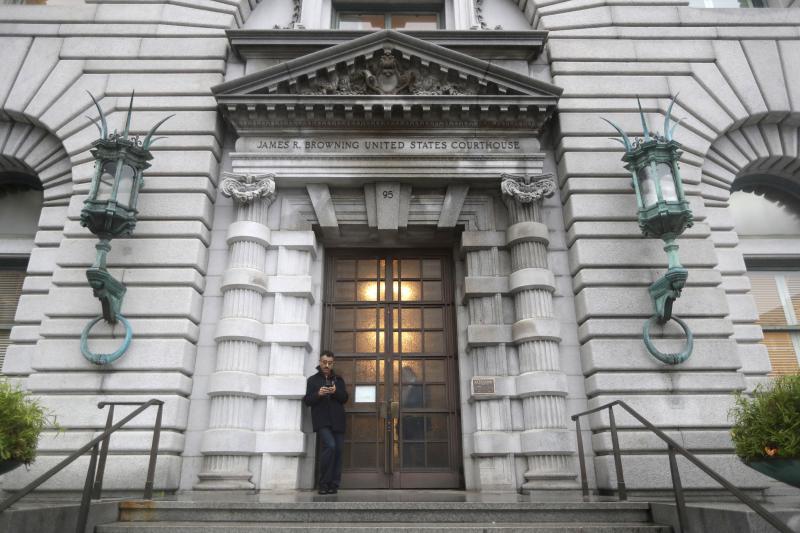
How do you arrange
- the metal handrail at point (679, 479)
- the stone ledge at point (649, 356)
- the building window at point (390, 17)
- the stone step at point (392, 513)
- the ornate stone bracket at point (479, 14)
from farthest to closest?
the building window at point (390, 17), the ornate stone bracket at point (479, 14), the stone ledge at point (649, 356), the stone step at point (392, 513), the metal handrail at point (679, 479)

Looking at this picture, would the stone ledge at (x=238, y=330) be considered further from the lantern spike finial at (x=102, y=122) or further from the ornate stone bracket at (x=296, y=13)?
the ornate stone bracket at (x=296, y=13)

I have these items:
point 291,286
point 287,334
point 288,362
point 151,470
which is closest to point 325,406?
point 288,362

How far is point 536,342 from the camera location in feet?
32.2

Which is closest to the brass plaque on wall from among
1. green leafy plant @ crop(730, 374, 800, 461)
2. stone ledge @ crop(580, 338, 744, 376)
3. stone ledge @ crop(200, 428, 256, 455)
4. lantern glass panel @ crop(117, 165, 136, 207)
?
stone ledge @ crop(580, 338, 744, 376)

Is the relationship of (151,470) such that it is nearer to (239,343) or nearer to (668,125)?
(239,343)

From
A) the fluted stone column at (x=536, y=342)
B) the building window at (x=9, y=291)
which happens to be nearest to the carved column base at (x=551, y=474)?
the fluted stone column at (x=536, y=342)

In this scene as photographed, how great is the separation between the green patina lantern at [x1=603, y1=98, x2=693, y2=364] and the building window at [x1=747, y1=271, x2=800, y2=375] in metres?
3.14

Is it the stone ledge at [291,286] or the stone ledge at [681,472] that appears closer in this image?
the stone ledge at [681,472]

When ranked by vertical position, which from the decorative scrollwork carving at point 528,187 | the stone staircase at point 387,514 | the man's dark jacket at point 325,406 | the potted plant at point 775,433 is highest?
the decorative scrollwork carving at point 528,187

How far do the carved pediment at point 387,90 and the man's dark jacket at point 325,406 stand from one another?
5.47 meters

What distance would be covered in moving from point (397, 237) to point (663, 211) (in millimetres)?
5220

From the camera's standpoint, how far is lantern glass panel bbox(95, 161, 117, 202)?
31.4ft

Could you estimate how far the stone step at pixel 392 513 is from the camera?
6379 millimetres

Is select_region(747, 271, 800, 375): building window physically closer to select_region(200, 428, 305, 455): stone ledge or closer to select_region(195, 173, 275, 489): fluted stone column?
select_region(200, 428, 305, 455): stone ledge
